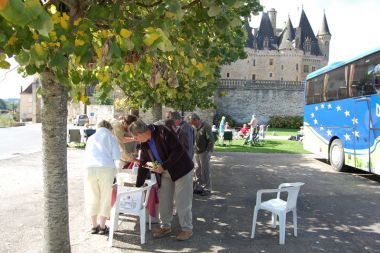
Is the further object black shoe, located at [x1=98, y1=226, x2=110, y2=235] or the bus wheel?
the bus wheel

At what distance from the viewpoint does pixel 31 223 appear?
6.61 meters

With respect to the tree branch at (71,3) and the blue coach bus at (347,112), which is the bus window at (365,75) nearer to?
the blue coach bus at (347,112)

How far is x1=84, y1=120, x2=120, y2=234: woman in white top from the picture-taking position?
596 centimetres

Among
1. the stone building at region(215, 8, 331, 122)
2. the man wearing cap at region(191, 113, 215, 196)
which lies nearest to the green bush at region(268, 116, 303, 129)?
the stone building at region(215, 8, 331, 122)

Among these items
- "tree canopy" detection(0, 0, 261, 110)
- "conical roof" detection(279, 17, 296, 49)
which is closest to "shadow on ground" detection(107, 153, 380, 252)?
"tree canopy" detection(0, 0, 261, 110)

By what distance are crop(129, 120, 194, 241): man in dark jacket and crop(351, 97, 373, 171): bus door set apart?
744 cm

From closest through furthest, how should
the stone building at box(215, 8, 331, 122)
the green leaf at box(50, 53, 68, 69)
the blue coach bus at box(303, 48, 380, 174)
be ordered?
1. the green leaf at box(50, 53, 68, 69)
2. the blue coach bus at box(303, 48, 380, 174)
3. the stone building at box(215, 8, 331, 122)

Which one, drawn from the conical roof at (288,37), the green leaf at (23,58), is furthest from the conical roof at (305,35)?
the green leaf at (23,58)

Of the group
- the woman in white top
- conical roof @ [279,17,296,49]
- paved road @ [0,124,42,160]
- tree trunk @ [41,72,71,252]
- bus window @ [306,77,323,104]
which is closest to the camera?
tree trunk @ [41,72,71,252]

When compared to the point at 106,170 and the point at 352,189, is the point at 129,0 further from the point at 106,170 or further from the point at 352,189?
the point at 352,189

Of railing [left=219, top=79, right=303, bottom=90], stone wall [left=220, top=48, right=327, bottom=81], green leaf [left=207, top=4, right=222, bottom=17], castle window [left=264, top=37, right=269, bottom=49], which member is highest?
castle window [left=264, top=37, right=269, bottom=49]

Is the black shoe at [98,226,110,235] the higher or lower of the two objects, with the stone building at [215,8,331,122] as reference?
lower

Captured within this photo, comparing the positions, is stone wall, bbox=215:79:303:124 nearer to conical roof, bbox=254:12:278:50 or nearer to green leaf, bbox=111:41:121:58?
conical roof, bbox=254:12:278:50

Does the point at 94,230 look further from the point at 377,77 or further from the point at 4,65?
the point at 377,77
